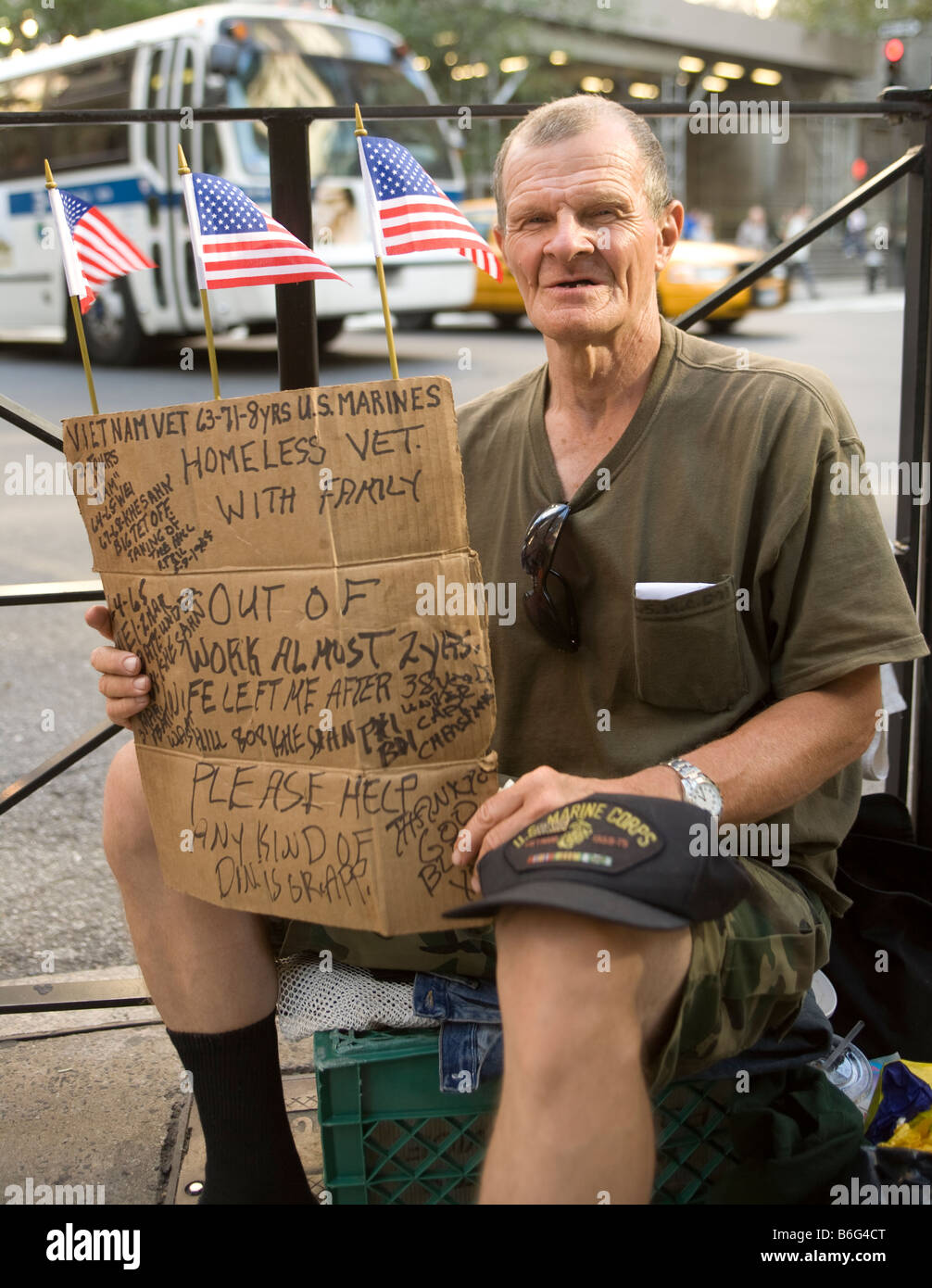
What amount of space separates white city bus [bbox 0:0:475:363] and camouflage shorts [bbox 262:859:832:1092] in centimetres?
815

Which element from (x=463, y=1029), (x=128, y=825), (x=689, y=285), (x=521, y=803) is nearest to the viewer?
(x=521, y=803)

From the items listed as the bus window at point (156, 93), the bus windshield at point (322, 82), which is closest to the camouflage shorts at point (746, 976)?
the bus windshield at point (322, 82)

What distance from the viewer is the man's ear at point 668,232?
2.10m

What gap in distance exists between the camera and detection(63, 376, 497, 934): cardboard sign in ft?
5.30

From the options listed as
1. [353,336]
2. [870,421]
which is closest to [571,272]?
[870,421]

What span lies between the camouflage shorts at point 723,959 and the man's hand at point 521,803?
0.21 m

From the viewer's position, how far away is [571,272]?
197 cm

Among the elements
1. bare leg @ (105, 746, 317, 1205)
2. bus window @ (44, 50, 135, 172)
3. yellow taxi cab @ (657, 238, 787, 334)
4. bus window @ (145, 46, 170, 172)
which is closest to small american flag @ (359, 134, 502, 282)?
bare leg @ (105, 746, 317, 1205)

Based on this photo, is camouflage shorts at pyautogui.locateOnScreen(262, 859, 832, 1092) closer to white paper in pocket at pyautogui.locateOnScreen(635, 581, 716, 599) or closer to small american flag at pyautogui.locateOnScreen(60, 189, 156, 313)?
white paper in pocket at pyautogui.locateOnScreen(635, 581, 716, 599)

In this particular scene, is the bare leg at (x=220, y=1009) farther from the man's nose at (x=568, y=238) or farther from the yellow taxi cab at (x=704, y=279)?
the yellow taxi cab at (x=704, y=279)

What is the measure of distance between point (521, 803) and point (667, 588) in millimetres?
464

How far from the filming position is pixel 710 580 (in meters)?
1.88

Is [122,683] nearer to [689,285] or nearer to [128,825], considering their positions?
[128,825]

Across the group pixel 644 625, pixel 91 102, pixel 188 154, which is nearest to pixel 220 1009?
pixel 644 625
